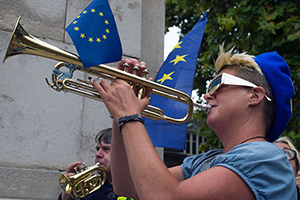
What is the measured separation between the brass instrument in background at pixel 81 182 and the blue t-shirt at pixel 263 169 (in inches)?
71.9

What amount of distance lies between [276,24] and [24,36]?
6.21 meters

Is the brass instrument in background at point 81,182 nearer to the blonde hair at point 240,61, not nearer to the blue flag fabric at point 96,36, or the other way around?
the blue flag fabric at point 96,36

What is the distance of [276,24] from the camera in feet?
24.9

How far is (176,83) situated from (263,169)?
2342mm

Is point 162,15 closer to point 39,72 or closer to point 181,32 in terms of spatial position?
point 39,72

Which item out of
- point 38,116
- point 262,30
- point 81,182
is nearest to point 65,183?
point 81,182

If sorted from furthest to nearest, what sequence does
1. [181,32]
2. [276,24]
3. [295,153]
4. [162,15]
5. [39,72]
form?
[181,32] < [276,24] < [162,15] < [39,72] < [295,153]

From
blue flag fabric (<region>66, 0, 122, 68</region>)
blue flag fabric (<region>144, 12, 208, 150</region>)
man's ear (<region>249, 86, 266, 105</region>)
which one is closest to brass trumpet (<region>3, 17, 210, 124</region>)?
blue flag fabric (<region>66, 0, 122, 68</region>)

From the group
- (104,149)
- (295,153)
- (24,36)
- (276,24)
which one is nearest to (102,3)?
(24,36)

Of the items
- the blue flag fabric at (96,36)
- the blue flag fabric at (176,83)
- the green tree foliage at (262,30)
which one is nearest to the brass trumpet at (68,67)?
the blue flag fabric at (96,36)

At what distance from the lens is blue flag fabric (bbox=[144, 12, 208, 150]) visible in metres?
3.72

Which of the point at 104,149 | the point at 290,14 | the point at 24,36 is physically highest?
the point at 290,14

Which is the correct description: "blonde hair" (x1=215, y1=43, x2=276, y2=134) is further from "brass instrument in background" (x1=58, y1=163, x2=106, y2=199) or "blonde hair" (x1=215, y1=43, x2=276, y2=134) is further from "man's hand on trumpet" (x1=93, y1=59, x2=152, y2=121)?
"brass instrument in background" (x1=58, y1=163, x2=106, y2=199)

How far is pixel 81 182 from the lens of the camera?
138 inches
